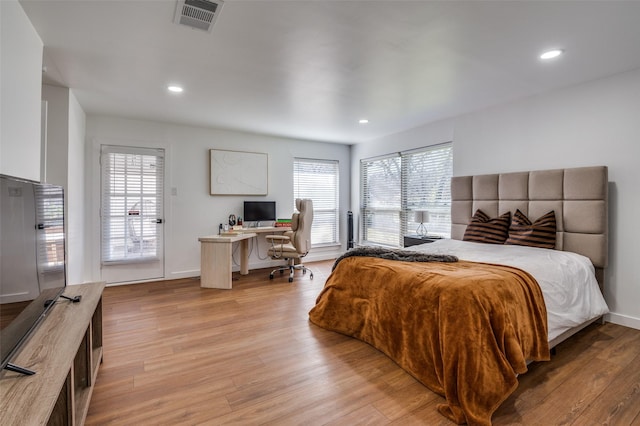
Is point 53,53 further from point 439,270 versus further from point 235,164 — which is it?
point 439,270

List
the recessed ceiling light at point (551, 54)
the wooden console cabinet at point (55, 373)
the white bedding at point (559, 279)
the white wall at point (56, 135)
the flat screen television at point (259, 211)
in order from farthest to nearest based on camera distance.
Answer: the flat screen television at point (259, 211), the white wall at point (56, 135), the recessed ceiling light at point (551, 54), the white bedding at point (559, 279), the wooden console cabinet at point (55, 373)

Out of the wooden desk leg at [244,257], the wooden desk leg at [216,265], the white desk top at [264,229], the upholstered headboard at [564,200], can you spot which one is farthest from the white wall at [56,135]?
the upholstered headboard at [564,200]

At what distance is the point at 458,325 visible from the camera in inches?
70.7

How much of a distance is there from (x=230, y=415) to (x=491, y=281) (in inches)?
70.9

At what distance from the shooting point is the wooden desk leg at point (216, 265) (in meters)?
4.34

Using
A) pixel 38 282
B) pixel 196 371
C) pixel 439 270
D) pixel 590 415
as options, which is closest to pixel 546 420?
pixel 590 415

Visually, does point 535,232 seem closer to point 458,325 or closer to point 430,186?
point 430,186

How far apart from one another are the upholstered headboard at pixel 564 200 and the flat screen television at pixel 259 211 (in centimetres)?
334

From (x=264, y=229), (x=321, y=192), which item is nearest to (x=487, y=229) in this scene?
(x=264, y=229)

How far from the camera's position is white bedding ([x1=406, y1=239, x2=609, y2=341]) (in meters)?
2.28

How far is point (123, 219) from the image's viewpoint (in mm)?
4551

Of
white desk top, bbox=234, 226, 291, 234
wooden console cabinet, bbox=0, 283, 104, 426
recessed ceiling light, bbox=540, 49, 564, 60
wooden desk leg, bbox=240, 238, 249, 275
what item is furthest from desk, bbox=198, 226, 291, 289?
recessed ceiling light, bbox=540, 49, 564, 60

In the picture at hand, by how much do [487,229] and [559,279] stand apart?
1336 mm

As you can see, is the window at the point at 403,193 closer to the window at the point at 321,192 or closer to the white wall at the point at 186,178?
the window at the point at 321,192
